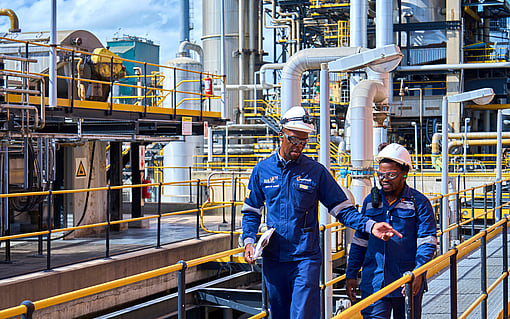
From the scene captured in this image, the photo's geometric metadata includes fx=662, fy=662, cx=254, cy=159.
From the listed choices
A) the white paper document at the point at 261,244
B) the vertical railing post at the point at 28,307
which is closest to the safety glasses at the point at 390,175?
the white paper document at the point at 261,244

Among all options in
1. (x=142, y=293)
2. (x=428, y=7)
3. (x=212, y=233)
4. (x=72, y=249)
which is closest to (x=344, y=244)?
(x=212, y=233)

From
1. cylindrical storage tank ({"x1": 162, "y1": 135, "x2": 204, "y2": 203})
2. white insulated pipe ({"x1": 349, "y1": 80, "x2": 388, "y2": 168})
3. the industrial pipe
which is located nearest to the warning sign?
the industrial pipe

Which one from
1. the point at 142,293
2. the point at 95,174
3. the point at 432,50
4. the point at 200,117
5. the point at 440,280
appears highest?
the point at 432,50

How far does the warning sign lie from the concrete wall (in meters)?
2.83

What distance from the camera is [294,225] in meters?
4.50

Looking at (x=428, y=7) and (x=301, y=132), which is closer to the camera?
(x=301, y=132)

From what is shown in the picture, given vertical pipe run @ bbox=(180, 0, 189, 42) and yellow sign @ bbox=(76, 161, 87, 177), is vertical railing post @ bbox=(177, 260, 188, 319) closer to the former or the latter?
yellow sign @ bbox=(76, 161, 87, 177)

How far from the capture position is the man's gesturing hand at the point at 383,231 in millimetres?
4355

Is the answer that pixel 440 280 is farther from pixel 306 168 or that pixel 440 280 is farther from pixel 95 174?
pixel 95 174

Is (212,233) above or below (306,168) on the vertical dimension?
below

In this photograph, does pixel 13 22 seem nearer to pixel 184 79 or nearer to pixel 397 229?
pixel 184 79

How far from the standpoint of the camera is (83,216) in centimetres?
1368

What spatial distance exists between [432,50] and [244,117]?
10.2 metres

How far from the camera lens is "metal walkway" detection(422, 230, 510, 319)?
21.5 feet
